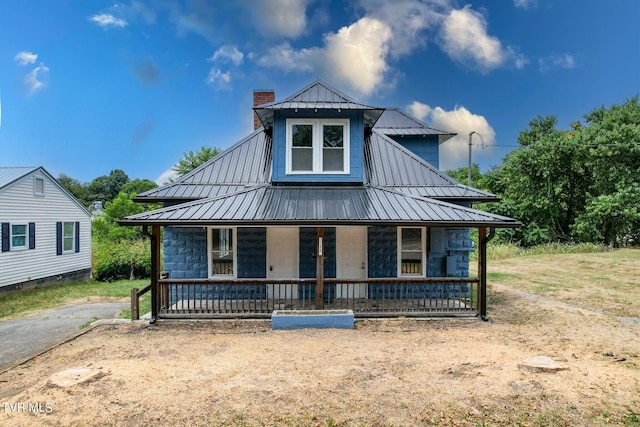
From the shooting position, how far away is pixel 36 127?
28734mm

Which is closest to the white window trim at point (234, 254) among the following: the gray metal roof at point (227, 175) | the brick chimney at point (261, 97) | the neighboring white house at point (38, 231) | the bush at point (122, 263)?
the gray metal roof at point (227, 175)

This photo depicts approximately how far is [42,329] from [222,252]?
468 centimetres

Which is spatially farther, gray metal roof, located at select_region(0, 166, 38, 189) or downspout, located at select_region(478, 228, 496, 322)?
gray metal roof, located at select_region(0, 166, 38, 189)

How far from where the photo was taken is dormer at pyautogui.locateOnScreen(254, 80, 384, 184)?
33.4 feet

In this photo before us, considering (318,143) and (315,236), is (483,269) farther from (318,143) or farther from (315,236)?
(318,143)

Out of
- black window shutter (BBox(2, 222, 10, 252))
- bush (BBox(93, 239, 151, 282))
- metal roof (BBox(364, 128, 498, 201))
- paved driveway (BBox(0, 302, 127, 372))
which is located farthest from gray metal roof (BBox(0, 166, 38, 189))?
metal roof (BBox(364, 128, 498, 201))

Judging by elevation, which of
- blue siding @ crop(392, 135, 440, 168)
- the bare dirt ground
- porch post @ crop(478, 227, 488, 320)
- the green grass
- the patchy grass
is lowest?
the green grass

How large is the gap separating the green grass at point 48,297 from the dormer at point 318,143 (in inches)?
248

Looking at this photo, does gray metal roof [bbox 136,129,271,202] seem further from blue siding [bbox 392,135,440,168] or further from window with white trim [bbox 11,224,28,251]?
window with white trim [bbox 11,224,28,251]

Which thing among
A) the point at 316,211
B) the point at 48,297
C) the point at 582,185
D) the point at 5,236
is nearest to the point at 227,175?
the point at 316,211

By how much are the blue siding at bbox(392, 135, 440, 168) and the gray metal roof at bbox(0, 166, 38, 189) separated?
16.5m

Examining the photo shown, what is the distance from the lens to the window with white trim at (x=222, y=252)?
33.5 feet

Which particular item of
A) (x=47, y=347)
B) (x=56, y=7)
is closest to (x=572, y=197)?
(x=47, y=347)

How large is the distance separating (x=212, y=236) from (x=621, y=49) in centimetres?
3907
